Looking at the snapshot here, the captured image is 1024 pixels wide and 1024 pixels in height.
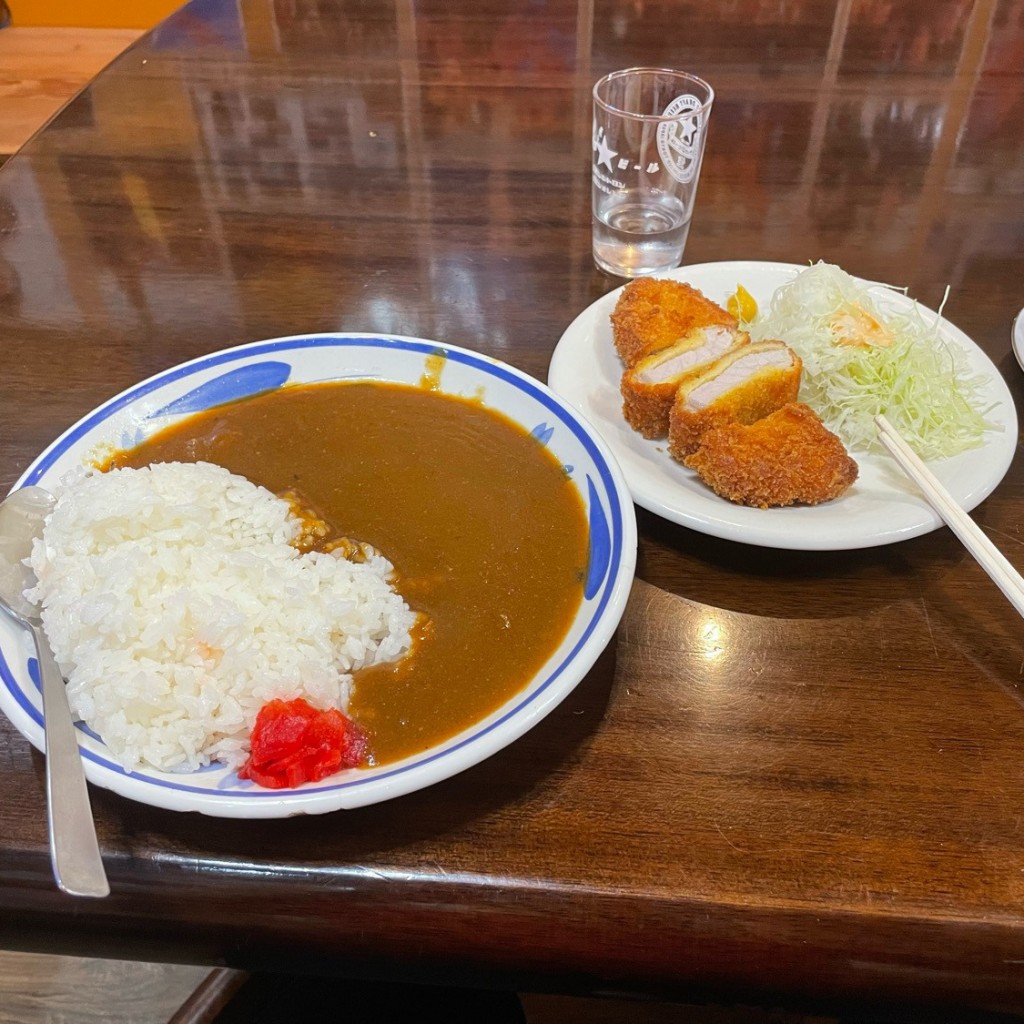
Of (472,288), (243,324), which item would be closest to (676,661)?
(472,288)

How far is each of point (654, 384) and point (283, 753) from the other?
93 cm

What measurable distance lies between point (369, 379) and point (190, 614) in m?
0.64

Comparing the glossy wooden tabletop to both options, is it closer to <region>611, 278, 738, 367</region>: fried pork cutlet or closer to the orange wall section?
<region>611, 278, 738, 367</region>: fried pork cutlet

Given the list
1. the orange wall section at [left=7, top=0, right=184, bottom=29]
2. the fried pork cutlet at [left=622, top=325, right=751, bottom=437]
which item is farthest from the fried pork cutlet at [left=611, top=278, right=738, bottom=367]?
the orange wall section at [left=7, top=0, right=184, bottom=29]

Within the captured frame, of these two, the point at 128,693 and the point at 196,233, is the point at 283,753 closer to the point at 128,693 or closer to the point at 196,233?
the point at 128,693

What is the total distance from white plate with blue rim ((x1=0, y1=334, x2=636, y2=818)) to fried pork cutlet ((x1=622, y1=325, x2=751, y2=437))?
0.20m

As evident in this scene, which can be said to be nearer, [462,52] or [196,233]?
[196,233]

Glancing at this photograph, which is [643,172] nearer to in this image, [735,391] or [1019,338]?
[735,391]

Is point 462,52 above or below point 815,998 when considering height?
above

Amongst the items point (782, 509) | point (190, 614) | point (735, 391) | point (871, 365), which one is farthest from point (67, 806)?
point (871, 365)

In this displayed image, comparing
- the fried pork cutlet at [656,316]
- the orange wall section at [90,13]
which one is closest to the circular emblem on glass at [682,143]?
the fried pork cutlet at [656,316]

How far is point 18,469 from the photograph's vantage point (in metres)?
1.57

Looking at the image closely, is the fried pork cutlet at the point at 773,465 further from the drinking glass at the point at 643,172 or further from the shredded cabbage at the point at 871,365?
the drinking glass at the point at 643,172

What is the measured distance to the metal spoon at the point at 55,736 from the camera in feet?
2.90
